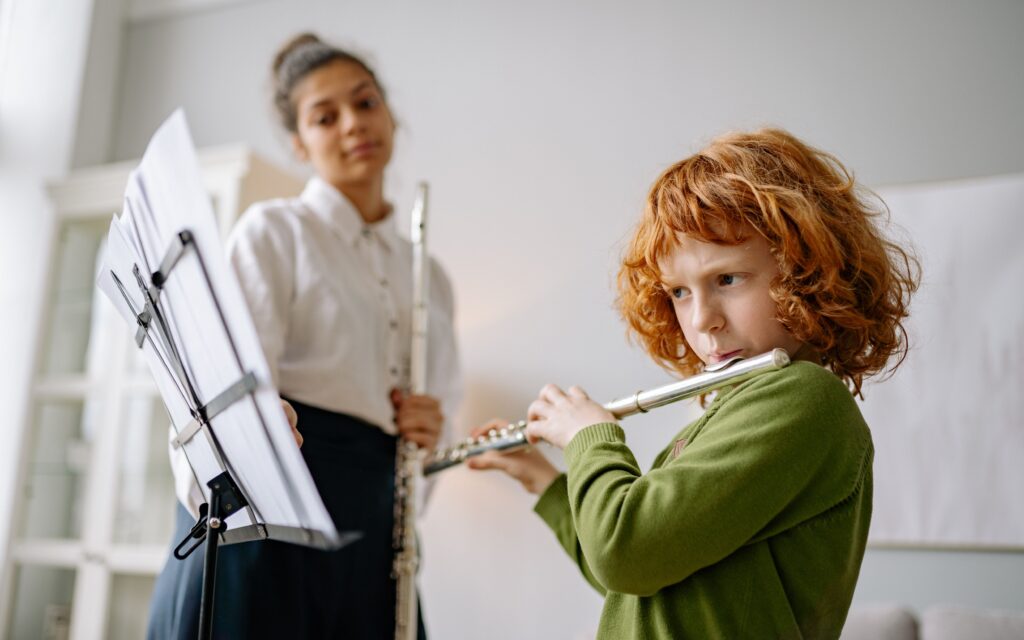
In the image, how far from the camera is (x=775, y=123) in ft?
7.02

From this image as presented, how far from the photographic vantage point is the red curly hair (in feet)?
2.99

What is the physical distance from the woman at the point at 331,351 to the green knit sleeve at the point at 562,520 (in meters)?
0.38

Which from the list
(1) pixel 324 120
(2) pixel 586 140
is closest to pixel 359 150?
(1) pixel 324 120

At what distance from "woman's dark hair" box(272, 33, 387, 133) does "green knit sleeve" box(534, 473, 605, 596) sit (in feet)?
3.20

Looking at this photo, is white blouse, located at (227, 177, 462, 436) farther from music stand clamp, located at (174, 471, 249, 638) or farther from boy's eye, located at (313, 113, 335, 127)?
music stand clamp, located at (174, 471, 249, 638)

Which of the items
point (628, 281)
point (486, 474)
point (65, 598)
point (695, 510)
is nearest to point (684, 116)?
point (486, 474)

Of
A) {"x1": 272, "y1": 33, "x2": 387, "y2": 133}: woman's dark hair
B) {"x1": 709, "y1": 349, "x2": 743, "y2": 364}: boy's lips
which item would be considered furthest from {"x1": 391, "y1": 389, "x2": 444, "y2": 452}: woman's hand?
{"x1": 709, "y1": 349, "x2": 743, "y2": 364}: boy's lips

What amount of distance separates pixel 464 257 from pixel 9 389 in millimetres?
1488

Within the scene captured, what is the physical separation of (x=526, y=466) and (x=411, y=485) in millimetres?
311

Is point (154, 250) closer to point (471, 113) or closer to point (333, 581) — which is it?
point (333, 581)

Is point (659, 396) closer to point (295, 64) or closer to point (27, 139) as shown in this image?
point (295, 64)

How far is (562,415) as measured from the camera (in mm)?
1050

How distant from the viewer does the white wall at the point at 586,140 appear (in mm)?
2008

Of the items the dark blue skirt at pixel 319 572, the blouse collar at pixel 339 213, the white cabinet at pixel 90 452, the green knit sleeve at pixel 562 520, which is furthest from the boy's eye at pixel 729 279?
the white cabinet at pixel 90 452
